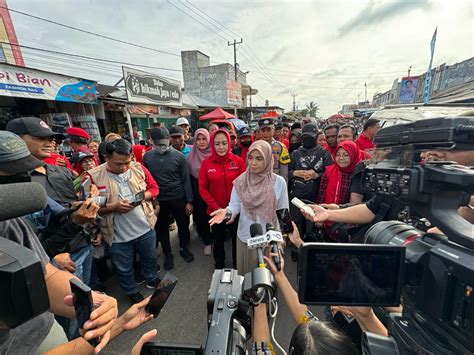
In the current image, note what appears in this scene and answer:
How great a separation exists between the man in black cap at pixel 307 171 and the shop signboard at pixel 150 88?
278 inches

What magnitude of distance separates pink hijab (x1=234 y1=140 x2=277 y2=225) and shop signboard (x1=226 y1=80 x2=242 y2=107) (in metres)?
18.5

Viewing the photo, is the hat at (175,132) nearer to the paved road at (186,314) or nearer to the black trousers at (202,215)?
the black trousers at (202,215)

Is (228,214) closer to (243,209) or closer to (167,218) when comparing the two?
(243,209)

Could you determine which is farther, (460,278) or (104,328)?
(104,328)

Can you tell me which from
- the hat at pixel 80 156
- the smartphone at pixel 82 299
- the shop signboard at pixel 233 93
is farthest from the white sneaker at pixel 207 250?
the shop signboard at pixel 233 93

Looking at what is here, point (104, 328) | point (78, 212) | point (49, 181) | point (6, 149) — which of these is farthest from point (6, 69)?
point (104, 328)

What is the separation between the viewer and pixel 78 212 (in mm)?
1656

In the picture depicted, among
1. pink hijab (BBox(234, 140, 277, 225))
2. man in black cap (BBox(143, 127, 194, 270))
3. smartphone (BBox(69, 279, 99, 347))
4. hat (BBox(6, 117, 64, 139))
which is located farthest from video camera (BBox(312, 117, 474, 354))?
man in black cap (BBox(143, 127, 194, 270))

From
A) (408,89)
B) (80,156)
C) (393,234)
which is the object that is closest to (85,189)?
(80,156)

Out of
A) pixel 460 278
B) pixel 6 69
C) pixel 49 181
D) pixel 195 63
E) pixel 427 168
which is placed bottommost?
pixel 460 278

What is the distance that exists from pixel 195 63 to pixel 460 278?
28266mm

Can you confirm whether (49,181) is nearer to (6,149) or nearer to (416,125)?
(6,149)

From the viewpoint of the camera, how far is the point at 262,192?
209 cm

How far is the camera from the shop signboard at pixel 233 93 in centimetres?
1928
